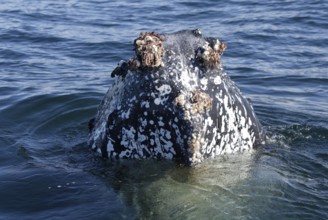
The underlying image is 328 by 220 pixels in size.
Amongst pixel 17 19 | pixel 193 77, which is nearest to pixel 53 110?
pixel 193 77

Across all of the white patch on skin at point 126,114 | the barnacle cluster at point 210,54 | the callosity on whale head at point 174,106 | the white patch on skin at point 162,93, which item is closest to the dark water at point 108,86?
the callosity on whale head at point 174,106

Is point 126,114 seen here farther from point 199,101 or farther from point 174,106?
point 199,101

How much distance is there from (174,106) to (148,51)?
1.66 ft

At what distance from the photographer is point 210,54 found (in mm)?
5609

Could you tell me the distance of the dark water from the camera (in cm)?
523

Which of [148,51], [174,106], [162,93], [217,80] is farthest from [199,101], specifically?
[148,51]

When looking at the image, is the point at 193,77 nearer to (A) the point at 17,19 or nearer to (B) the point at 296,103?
(B) the point at 296,103

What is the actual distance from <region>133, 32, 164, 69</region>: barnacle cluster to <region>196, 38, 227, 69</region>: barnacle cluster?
0.35m

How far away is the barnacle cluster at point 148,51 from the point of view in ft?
17.7

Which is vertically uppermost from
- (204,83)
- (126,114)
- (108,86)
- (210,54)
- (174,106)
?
(210,54)

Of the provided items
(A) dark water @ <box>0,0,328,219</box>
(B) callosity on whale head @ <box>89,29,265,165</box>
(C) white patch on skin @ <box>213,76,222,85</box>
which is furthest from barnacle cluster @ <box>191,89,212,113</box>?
(A) dark water @ <box>0,0,328,219</box>

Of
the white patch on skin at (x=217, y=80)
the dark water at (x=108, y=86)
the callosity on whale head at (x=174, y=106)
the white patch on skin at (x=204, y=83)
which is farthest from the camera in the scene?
the white patch on skin at (x=217, y=80)

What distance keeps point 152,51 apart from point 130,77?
38 centimetres

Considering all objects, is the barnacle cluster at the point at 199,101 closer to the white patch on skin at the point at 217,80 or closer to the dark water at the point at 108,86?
the white patch on skin at the point at 217,80
